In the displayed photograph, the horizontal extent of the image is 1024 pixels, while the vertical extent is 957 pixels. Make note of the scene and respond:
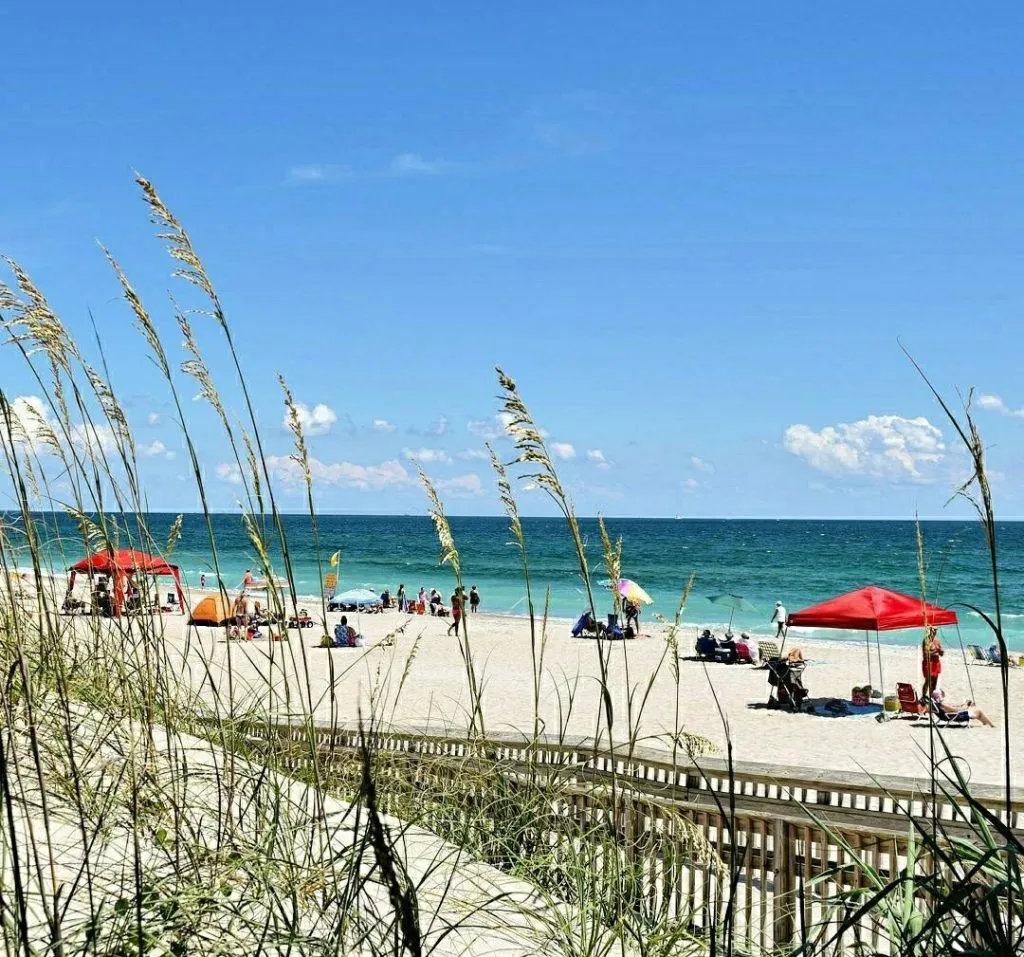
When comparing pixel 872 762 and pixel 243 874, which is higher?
pixel 243 874

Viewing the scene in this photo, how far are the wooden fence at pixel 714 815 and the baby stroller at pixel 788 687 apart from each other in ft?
30.1

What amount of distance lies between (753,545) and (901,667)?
6171 cm

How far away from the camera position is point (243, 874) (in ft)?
7.22

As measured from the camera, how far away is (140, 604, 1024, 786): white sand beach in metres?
11.4

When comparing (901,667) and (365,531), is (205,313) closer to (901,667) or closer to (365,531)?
(901,667)

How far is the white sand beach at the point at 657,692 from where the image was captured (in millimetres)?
11414

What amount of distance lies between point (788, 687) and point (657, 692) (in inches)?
102

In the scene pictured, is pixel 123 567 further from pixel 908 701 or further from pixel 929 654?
pixel 908 701

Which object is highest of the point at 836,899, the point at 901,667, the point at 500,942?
the point at 836,899

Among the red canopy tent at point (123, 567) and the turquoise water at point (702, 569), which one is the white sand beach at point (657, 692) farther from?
the turquoise water at point (702, 569)

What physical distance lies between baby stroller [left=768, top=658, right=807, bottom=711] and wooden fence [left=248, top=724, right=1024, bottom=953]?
9188mm

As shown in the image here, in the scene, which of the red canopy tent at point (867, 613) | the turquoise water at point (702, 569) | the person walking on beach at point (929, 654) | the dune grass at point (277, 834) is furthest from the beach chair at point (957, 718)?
the dune grass at point (277, 834)

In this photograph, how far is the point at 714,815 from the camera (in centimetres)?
492

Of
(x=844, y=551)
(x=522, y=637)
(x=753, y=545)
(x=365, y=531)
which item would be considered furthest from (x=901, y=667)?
(x=365, y=531)
